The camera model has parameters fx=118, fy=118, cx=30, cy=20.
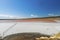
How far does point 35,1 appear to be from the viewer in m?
0.91

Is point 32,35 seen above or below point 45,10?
Result: below

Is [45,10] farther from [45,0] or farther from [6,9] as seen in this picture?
[6,9]

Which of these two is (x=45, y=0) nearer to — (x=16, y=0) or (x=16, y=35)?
(x=16, y=0)

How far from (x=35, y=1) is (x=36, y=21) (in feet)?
0.51

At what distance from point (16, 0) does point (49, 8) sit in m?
0.26

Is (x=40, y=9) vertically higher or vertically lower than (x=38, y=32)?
higher

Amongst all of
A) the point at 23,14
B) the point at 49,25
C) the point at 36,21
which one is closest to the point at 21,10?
the point at 23,14

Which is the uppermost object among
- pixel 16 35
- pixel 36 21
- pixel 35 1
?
pixel 35 1

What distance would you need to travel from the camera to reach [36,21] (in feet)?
2.93

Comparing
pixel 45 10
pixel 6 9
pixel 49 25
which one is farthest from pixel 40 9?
pixel 6 9

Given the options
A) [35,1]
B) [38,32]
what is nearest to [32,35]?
[38,32]

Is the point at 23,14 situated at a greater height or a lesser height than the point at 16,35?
greater

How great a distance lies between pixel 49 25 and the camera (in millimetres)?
901

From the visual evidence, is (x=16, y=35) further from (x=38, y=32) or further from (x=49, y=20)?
(x=49, y=20)
